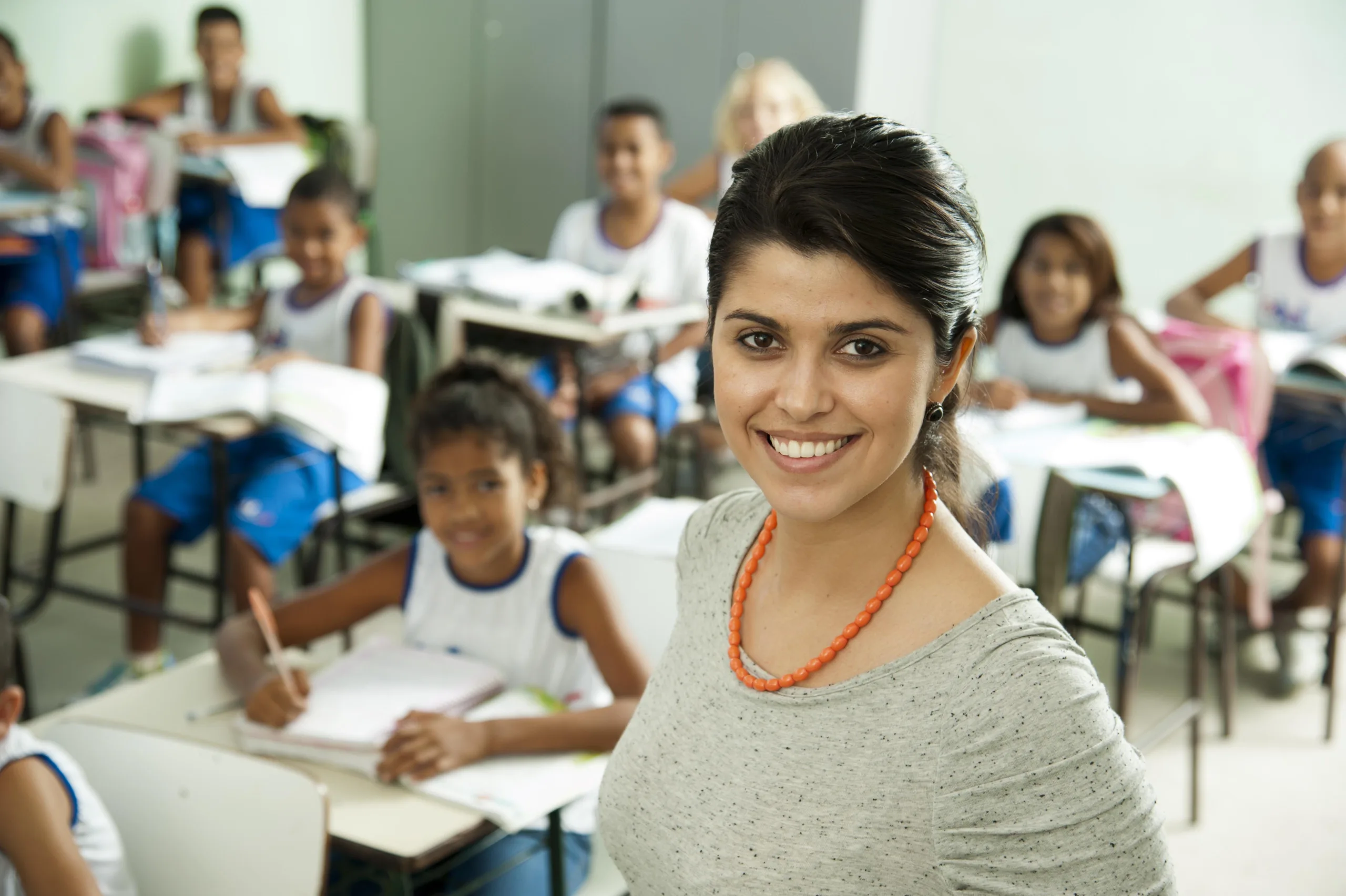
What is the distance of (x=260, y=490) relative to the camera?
9.24ft

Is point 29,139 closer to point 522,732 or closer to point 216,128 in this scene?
point 216,128

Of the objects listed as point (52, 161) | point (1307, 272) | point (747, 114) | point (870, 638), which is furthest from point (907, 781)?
point (52, 161)

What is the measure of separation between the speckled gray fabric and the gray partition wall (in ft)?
13.4

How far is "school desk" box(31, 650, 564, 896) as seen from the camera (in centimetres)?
142

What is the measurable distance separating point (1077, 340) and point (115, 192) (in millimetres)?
3742

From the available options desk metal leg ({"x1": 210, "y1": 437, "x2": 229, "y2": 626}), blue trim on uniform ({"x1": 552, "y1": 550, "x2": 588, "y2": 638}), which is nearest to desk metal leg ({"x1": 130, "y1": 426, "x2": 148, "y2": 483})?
desk metal leg ({"x1": 210, "y1": 437, "x2": 229, "y2": 626})

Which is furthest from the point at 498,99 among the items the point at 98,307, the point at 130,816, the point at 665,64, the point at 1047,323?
the point at 130,816

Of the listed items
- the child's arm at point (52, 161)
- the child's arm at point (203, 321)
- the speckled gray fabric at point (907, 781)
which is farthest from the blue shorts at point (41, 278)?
the speckled gray fabric at point (907, 781)

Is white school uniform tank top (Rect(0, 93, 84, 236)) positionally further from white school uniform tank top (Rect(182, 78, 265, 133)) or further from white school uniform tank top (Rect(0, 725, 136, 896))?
white school uniform tank top (Rect(0, 725, 136, 896))

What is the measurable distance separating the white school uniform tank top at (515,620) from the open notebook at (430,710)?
0.39ft

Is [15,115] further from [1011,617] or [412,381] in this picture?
[1011,617]

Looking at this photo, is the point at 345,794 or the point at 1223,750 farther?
the point at 1223,750

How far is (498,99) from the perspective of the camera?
6.10 meters

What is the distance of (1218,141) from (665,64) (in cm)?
218
